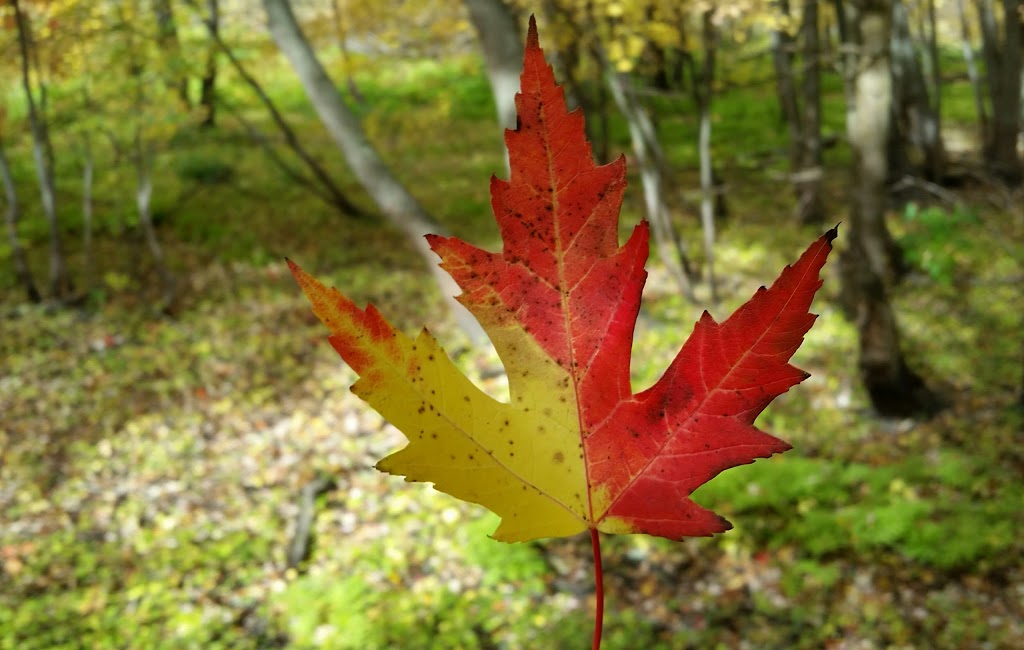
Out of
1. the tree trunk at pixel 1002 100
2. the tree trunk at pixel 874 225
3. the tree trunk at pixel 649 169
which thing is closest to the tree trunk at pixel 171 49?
the tree trunk at pixel 649 169

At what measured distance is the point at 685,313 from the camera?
7.54m

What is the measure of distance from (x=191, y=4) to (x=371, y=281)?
3.44 m

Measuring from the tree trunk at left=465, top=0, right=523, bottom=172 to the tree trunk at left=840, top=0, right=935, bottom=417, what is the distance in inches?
94.4

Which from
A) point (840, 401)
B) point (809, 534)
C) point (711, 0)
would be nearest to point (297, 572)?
point (809, 534)

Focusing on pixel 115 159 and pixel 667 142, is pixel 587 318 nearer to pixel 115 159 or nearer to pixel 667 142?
pixel 115 159

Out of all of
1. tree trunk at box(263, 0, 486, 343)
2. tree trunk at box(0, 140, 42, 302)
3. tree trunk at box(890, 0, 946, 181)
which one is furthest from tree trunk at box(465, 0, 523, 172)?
tree trunk at box(890, 0, 946, 181)

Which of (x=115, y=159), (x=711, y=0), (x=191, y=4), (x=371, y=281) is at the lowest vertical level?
(x=371, y=281)

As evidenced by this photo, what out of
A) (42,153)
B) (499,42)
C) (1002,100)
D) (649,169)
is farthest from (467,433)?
(1002,100)

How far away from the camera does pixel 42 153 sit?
25.4ft

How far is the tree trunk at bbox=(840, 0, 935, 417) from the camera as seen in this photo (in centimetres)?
485

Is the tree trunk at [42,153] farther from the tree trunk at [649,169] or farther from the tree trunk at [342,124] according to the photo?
the tree trunk at [649,169]

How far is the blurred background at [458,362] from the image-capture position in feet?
13.4

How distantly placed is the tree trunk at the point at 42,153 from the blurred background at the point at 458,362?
6cm

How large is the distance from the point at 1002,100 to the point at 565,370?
1161 cm
